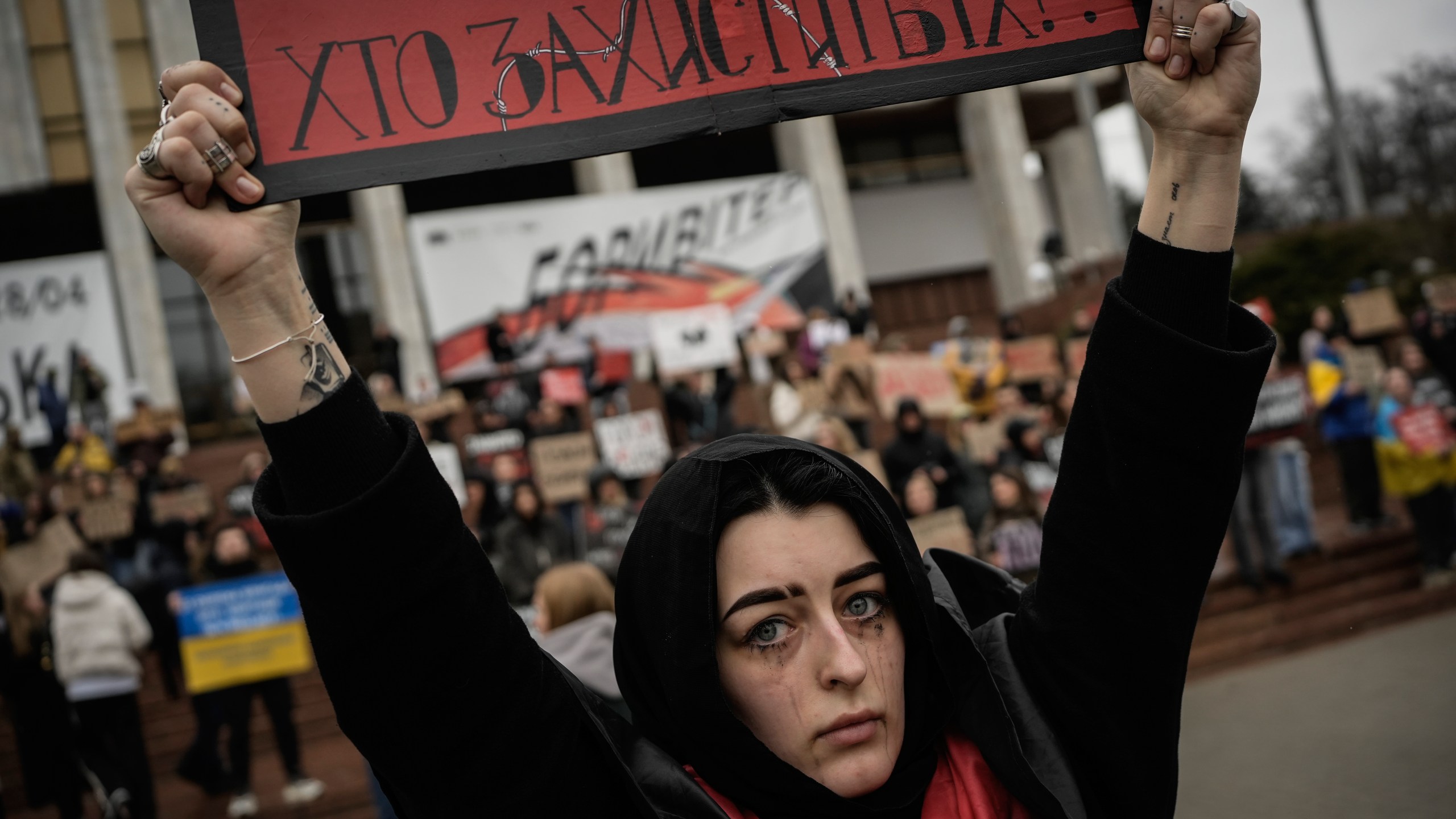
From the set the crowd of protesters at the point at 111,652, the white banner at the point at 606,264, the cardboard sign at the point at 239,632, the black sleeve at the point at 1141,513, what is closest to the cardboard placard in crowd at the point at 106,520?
the crowd of protesters at the point at 111,652

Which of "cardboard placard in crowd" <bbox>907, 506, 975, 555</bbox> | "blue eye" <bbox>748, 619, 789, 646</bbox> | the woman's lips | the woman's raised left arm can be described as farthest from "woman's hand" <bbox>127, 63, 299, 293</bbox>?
"cardboard placard in crowd" <bbox>907, 506, 975, 555</bbox>

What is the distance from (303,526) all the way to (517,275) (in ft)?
53.6

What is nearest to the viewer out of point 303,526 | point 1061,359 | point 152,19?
point 303,526

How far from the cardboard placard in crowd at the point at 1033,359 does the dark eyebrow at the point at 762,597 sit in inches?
466

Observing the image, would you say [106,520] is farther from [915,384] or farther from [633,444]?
[915,384]

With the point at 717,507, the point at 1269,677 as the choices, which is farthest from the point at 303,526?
the point at 1269,677

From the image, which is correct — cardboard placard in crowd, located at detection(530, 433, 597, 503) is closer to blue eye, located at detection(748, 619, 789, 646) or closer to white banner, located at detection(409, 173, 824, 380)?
white banner, located at detection(409, 173, 824, 380)

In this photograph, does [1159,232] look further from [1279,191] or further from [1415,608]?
[1279,191]

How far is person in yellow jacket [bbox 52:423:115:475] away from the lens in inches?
473

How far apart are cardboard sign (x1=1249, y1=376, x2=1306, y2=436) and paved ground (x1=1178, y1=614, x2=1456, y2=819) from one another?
1724 mm

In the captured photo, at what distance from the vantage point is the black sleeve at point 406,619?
1312mm

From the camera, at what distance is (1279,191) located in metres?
40.0

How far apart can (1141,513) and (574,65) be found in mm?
948

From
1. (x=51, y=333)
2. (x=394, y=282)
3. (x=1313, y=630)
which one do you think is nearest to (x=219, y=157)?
(x=1313, y=630)
